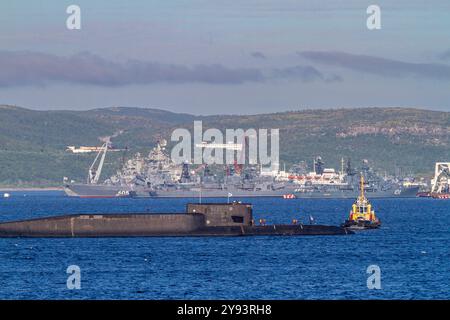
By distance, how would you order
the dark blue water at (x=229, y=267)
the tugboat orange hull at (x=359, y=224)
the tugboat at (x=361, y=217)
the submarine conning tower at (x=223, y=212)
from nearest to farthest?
the dark blue water at (x=229, y=267) < the submarine conning tower at (x=223, y=212) < the tugboat orange hull at (x=359, y=224) < the tugboat at (x=361, y=217)

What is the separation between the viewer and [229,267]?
2763 inches

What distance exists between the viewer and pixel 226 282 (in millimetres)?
62156

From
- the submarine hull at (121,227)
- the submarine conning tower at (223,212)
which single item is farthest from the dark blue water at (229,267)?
the submarine conning tower at (223,212)

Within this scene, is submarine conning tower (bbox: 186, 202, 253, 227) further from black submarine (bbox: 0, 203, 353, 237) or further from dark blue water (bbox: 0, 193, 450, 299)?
dark blue water (bbox: 0, 193, 450, 299)

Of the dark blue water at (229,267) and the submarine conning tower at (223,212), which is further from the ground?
the submarine conning tower at (223,212)

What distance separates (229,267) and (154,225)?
27.0m

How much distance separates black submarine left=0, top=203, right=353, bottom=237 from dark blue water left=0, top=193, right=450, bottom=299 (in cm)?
254

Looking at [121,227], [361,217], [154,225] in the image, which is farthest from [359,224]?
[121,227]

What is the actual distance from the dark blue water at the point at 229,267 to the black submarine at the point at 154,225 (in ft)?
8.33

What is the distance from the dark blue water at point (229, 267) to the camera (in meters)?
58.1

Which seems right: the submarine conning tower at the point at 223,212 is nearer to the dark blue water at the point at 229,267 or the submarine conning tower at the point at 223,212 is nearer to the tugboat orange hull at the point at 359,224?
the dark blue water at the point at 229,267

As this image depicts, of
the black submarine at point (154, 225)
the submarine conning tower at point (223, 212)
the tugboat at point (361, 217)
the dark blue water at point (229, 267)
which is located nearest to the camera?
the dark blue water at point (229, 267)
